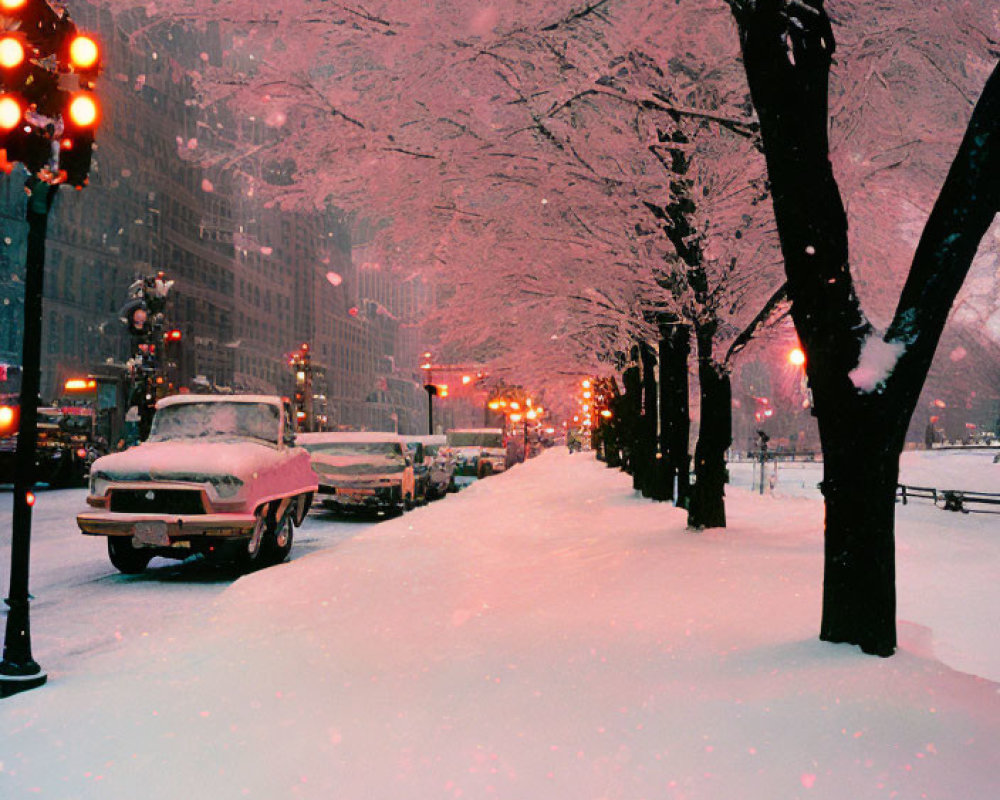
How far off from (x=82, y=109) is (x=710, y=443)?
9.42m

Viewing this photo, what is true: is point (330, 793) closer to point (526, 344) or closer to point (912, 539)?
point (912, 539)

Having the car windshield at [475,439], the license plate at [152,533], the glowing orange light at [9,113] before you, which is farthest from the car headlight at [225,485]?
the car windshield at [475,439]

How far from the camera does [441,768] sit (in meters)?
4.00

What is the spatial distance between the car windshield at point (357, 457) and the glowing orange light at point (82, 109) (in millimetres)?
12336

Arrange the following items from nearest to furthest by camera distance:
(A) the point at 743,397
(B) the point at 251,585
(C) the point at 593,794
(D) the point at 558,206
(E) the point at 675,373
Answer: (C) the point at 593,794 < (B) the point at 251,585 < (D) the point at 558,206 < (E) the point at 675,373 < (A) the point at 743,397

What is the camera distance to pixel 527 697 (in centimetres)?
495

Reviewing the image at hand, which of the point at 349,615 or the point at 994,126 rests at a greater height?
the point at 994,126

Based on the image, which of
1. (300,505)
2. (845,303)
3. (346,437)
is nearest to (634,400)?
(346,437)

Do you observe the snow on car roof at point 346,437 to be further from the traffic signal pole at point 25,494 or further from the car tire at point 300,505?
the traffic signal pole at point 25,494

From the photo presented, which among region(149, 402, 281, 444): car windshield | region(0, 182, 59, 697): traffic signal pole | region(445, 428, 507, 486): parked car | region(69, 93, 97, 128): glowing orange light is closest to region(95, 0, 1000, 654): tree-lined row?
region(69, 93, 97, 128): glowing orange light

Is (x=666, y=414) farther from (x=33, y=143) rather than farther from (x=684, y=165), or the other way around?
(x=33, y=143)

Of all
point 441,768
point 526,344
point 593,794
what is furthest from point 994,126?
point 526,344

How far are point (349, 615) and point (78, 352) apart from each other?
64.1 metres

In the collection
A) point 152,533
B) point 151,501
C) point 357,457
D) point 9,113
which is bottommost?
point 152,533
